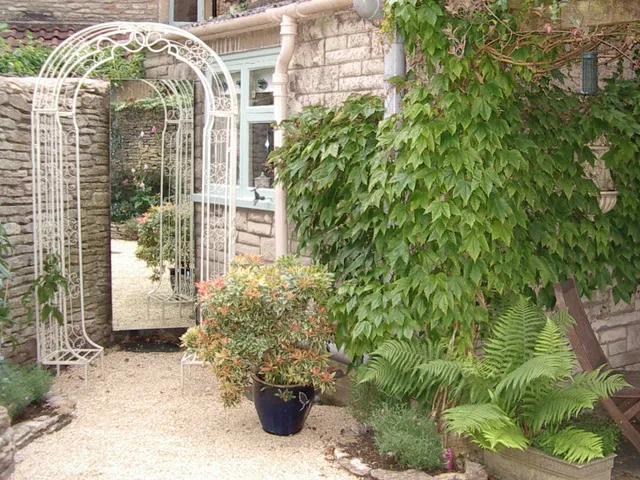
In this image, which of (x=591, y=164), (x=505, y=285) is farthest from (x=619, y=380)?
(x=591, y=164)

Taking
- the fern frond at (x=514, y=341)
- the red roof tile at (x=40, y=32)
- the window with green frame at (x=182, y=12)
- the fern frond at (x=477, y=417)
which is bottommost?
the fern frond at (x=477, y=417)

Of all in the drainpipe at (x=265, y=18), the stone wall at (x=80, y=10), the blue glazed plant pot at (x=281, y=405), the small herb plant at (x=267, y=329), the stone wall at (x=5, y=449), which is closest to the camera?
the stone wall at (x=5, y=449)

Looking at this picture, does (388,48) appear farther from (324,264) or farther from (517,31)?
(324,264)

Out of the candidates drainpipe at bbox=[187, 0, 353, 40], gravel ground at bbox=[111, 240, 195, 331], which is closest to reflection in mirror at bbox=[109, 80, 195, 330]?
gravel ground at bbox=[111, 240, 195, 331]

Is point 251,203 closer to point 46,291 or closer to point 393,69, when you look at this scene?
point 46,291

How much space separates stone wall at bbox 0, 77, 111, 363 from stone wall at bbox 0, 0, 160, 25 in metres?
3.98

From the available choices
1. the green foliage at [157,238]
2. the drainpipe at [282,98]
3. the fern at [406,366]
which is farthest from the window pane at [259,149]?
the fern at [406,366]

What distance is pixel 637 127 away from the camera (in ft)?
19.5

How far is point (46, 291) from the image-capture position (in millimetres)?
6922

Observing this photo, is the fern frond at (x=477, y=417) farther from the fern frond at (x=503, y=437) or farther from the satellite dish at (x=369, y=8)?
the satellite dish at (x=369, y=8)

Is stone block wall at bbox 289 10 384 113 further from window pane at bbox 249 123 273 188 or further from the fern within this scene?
the fern

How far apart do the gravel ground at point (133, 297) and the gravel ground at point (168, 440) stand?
3.49 feet

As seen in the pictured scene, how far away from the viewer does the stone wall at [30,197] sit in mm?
6836

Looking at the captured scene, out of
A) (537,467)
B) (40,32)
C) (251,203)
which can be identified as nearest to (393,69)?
(251,203)
